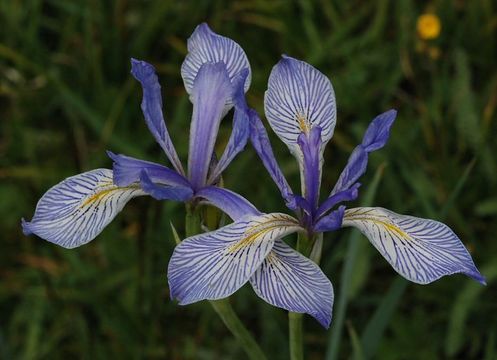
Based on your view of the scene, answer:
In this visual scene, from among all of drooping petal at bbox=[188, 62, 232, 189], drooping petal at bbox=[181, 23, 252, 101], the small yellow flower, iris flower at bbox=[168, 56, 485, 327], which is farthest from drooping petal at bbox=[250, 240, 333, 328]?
the small yellow flower

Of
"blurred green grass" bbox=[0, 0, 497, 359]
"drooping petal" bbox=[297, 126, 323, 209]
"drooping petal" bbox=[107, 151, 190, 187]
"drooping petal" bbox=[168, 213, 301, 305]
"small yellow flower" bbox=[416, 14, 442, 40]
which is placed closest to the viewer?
"drooping petal" bbox=[168, 213, 301, 305]

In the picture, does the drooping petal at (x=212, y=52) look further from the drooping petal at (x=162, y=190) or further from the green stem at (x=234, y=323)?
the green stem at (x=234, y=323)

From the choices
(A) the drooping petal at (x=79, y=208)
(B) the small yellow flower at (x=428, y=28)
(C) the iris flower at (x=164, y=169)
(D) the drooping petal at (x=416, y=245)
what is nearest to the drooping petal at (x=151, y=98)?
(C) the iris flower at (x=164, y=169)

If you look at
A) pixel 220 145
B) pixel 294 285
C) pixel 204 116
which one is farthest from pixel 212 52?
pixel 220 145

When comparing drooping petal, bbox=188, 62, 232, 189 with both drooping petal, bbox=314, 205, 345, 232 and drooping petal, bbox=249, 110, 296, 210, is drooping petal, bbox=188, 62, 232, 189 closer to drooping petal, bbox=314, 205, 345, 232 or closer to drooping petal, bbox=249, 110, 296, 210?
drooping petal, bbox=249, 110, 296, 210

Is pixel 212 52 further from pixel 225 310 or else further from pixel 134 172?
pixel 225 310
